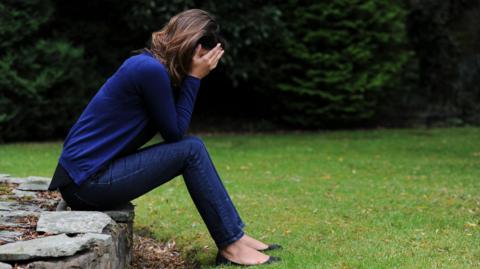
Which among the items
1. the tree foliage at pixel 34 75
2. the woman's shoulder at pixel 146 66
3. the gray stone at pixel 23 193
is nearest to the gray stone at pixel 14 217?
the gray stone at pixel 23 193

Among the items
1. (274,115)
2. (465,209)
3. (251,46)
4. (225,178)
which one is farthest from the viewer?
(274,115)

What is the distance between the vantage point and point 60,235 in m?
3.24

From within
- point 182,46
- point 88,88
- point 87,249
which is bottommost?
point 88,88

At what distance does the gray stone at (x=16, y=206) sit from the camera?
407 cm

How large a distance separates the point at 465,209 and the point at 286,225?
5.32 ft

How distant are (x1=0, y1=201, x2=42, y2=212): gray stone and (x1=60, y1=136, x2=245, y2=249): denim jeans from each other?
476 millimetres

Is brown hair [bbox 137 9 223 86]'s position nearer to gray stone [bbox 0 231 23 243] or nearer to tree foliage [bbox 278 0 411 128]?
gray stone [bbox 0 231 23 243]

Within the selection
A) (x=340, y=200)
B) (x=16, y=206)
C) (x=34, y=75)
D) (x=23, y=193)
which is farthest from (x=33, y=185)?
(x=34, y=75)

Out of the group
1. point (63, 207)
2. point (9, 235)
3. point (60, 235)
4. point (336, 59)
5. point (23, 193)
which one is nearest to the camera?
point (60, 235)

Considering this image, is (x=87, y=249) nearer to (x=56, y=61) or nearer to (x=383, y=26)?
(x=56, y=61)

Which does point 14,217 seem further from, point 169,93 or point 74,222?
point 169,93

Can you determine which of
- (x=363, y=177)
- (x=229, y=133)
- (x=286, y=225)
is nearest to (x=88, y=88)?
(x=229, y=133)

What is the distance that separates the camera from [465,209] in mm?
5594

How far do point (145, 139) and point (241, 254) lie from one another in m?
0.88
